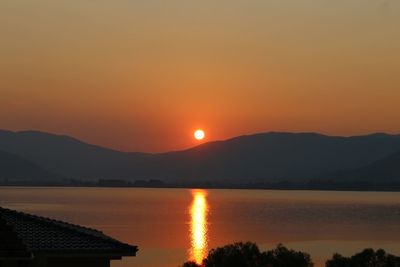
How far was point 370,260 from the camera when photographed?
1773 inches

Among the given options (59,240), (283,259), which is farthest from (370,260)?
(59,240)

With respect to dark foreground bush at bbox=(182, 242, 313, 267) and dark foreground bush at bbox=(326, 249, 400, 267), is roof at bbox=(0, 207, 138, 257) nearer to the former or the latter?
dark foreground bush at bbox=(182, 242, 313, 267)

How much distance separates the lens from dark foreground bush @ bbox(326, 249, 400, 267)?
144ft

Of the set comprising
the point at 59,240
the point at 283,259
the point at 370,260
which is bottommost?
the point at 370,260

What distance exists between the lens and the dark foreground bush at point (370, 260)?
144 ft

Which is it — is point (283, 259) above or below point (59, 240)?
below

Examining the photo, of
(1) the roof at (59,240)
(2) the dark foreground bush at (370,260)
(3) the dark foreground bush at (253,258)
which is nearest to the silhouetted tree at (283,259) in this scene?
(3) the dark foreground bush at (253,258)

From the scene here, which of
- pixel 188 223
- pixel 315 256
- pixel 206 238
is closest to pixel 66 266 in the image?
pixel 315 256

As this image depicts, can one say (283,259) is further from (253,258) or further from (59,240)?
(59,240)

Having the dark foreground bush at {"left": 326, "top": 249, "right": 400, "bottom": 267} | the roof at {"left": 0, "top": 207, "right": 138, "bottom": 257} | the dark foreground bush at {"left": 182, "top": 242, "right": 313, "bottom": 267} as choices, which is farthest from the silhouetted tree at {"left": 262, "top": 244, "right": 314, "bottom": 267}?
the roof at {"left": 0, "top": 207, "right": 138, "bottom": 257}

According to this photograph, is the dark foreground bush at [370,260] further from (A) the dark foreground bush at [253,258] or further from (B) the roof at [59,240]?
(B) the roof at [59,240]

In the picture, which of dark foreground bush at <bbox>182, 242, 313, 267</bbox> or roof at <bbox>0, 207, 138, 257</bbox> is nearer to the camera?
roof at <bbox>0, 207, 138, 257</bbox>

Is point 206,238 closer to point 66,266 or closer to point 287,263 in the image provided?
point 287,263

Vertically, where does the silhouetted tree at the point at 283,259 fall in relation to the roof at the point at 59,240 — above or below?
below
